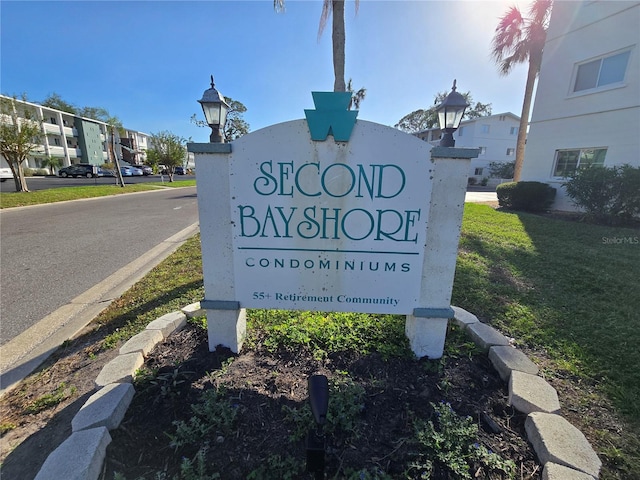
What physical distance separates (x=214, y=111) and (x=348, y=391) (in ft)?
7.43

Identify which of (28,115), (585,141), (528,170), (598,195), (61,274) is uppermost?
(28,115)

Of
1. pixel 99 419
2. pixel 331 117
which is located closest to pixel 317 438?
pixel 99 419

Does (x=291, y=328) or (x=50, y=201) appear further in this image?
(x=50, y=201)

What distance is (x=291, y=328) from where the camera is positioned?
2633 millimetres

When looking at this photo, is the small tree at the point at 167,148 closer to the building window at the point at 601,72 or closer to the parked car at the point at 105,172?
the parked car at the point at 105,172

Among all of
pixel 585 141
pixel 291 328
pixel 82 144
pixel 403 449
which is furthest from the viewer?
pixel 82 144

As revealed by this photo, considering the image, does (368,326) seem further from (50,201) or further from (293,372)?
(50,201)

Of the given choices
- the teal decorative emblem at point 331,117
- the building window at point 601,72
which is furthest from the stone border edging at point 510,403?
the building window at point 601,72

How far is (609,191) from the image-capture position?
793 centimetres

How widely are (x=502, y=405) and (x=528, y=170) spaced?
41.8ft

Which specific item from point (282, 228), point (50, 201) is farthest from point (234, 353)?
point (50, 201)

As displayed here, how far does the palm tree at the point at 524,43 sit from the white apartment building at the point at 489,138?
13552 mm

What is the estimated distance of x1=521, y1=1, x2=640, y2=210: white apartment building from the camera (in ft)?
28.3

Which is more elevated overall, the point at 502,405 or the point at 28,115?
the point at 28,115
